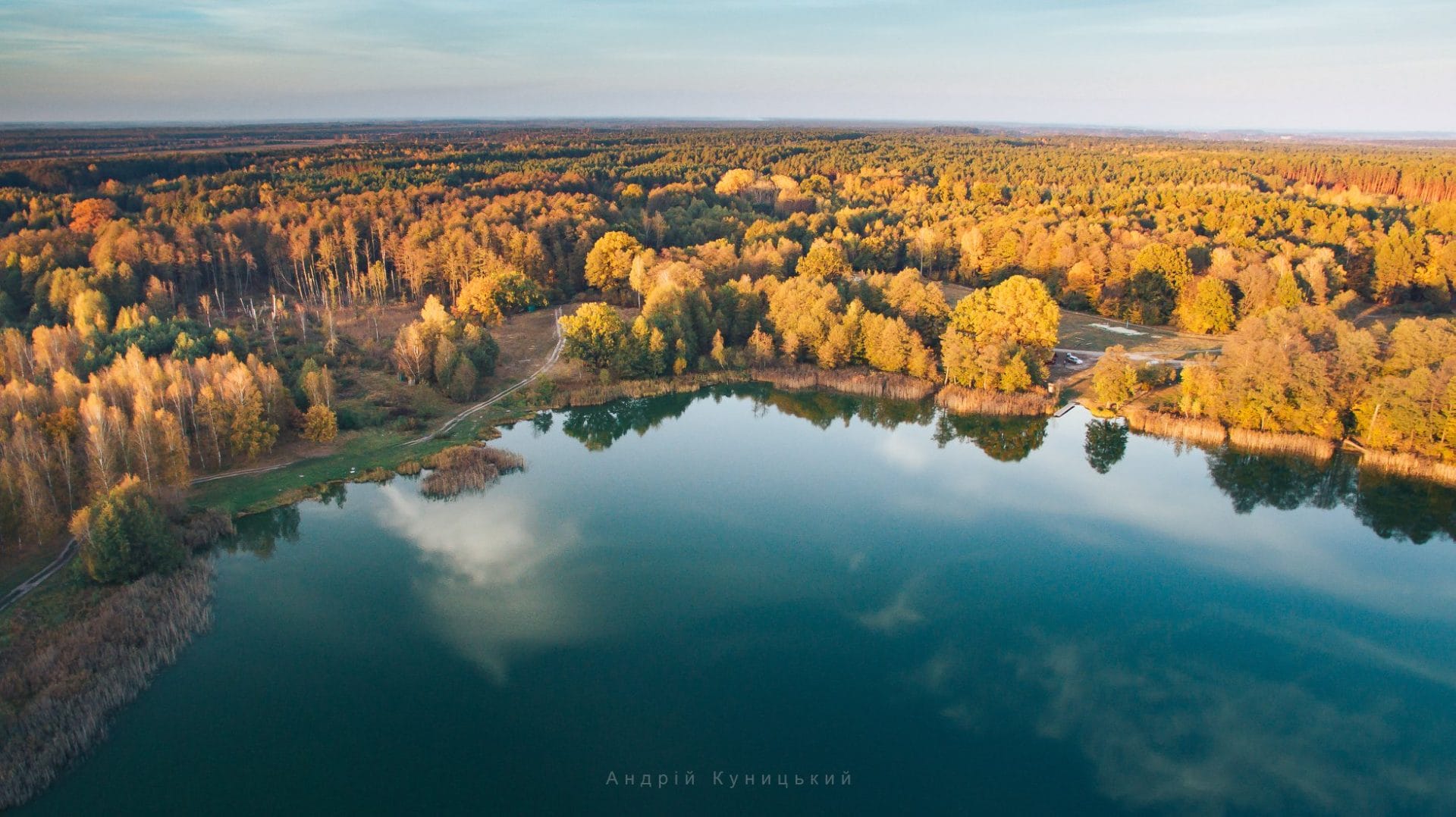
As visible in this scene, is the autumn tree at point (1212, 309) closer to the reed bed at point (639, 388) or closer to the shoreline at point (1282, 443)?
the shoreline at point (1282, 443)

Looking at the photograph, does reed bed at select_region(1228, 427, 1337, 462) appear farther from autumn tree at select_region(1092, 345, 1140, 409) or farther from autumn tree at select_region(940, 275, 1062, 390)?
autumn tree at select_region(940, 275, 1062, 390)

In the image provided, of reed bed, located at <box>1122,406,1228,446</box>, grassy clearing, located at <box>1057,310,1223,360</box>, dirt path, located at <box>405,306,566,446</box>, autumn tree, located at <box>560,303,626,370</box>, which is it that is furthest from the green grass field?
grassy clearing, located at <box>1057,310,1223,360</box>

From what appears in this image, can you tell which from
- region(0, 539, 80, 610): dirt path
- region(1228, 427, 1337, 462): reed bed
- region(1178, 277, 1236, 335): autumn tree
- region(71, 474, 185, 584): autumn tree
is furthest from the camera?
region(1178, 277, 1236, 335): autumn tree

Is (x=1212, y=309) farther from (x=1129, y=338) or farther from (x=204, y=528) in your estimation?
(x=204, y=528)

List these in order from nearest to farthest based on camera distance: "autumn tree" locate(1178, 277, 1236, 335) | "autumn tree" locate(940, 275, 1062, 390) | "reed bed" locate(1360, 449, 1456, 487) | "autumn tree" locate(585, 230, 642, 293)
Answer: "reed bed" locate(1360, 449, 1456, 487) → "autumn tree" locate(940, 275, 1062, 390) → "autumn tree" locate(1178, 277, 1236, 335) → "autumn tree" locate(585, 230, 642, 293)

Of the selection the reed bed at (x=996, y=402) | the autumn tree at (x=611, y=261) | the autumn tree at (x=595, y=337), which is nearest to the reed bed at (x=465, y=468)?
the autumn tree at (x=595, y=337)

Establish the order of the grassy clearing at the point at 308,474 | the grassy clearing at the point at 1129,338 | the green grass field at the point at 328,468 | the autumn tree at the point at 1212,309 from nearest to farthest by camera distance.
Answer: the grassy clearing at the point at 308,474, the green grass field at the point at 328,468, the grassy clearing at the point at 1129,338, the autumn tree at the point at 1212,309
